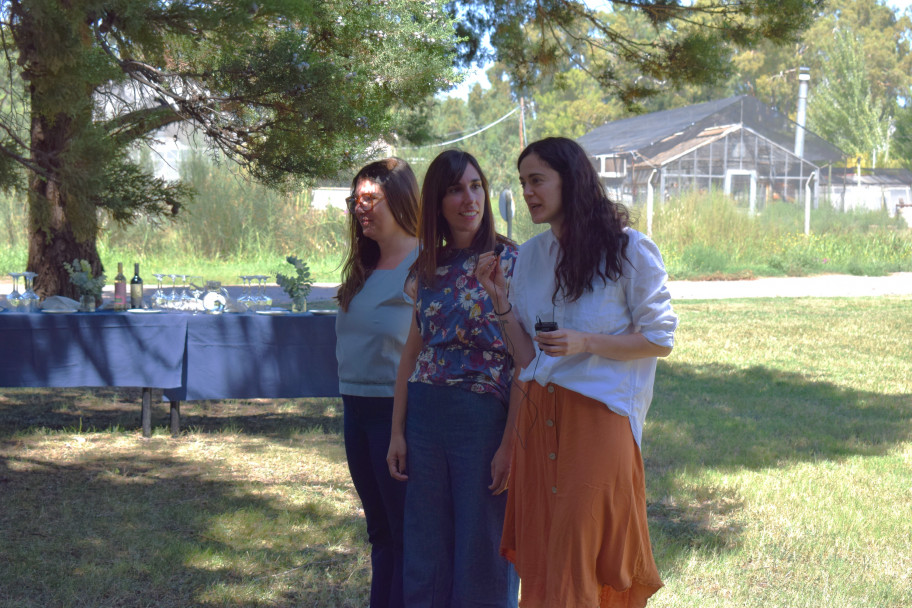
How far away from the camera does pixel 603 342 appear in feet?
6.91

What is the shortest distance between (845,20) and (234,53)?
6294 cm

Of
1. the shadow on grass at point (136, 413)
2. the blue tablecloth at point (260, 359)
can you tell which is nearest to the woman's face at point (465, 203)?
the blue tablecloth at point (260, 359)

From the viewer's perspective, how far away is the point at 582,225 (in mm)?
2146

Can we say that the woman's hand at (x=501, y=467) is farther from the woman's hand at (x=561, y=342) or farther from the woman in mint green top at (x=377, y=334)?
the woman in mint green top at (x=377, y=334)

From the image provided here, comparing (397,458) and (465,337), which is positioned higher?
(465,337)

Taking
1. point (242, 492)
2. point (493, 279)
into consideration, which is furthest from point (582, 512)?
point (242, 492)

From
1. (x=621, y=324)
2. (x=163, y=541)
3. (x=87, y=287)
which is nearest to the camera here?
(x=621, y=324)

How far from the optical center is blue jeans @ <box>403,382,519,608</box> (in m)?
2.34

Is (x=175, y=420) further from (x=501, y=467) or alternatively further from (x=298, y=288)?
(x=501, y=467)

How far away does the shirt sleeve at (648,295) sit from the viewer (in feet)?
6.91

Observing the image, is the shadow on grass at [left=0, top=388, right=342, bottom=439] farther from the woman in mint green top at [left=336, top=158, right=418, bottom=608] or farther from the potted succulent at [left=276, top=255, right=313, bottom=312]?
the woman in mint green top at [left=336, top=158, right=418, bottom=608]

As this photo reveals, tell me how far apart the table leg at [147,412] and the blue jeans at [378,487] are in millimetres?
3926

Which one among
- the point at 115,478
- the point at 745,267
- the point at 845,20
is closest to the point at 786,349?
the point at 115,478

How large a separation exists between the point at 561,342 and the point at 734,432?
5.14 m
